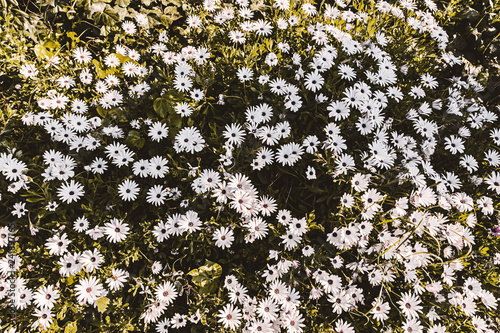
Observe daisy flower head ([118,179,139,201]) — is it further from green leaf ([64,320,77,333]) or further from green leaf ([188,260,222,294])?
green leaf ([64,320,77,333])

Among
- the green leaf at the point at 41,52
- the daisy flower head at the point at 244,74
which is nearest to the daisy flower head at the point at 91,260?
the daisy flower head at the point at 244,74

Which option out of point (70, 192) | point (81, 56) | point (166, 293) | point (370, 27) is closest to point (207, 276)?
point (166, 293)

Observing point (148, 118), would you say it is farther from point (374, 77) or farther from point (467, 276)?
point (467, 276)

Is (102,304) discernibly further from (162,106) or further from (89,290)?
(162,106)

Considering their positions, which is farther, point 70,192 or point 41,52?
point 41,52

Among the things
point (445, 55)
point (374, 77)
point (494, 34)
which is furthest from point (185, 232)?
point (494, 34)

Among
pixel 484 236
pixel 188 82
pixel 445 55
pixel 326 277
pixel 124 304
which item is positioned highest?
pixel 445 55

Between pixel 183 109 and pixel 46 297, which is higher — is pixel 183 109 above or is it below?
above
